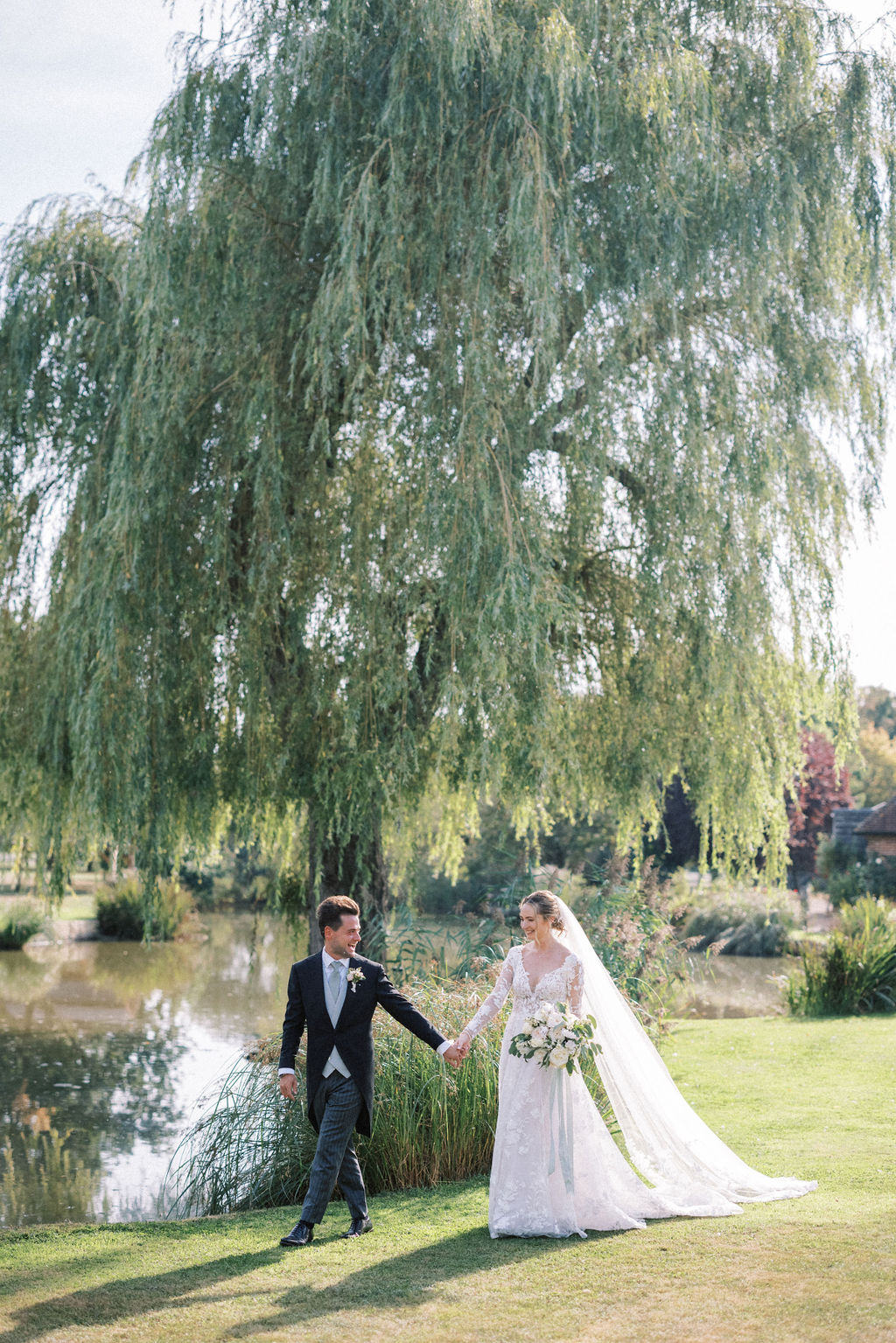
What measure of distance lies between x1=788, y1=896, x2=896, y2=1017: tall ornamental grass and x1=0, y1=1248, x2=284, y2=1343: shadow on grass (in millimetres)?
10873

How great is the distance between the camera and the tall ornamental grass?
573 inches

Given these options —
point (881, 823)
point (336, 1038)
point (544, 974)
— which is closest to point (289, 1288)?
point (336, 1038)

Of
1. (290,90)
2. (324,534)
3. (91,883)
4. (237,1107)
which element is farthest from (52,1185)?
(91,883)

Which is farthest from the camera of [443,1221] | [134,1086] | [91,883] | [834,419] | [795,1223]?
[91,883]

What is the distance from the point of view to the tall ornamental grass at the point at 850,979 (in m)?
14.5

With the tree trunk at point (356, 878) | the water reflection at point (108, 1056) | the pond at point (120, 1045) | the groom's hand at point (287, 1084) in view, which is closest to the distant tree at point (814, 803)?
the pond at point (120, 1045)

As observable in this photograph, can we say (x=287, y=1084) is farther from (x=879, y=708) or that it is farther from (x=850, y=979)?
(x=879, y=708)

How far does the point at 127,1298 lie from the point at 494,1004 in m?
2.03

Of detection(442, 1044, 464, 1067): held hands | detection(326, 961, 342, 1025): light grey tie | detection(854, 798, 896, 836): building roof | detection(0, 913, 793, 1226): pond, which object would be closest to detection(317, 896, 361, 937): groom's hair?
→ detection(326, 961, 342, 1025): light grey tie

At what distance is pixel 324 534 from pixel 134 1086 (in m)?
6.33

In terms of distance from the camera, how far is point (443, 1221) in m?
5.86

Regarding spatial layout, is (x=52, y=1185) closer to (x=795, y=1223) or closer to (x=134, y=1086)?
(x=134, y=1086)

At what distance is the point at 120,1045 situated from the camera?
13.9 meters

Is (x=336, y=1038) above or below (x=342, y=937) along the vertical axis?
below
